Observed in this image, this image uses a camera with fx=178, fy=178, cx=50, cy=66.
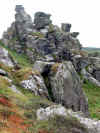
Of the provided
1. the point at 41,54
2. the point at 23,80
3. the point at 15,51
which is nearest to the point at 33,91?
the point at 23,80

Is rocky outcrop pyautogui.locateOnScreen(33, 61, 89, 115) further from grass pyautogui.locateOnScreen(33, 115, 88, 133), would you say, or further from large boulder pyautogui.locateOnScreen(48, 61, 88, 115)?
grass pyautogui.locateOnScreen(33, 115, 88, 133)

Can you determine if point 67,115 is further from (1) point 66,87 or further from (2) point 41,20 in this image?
(2) point 41,20

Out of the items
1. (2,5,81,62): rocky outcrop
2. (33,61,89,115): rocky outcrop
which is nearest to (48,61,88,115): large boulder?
(33,61,89,115): rocky outcrop

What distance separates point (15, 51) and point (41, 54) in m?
13.4

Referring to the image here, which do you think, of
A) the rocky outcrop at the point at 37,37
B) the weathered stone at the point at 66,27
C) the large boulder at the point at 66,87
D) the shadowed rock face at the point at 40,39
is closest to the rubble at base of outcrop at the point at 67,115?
the large boulder at the point at 66,87

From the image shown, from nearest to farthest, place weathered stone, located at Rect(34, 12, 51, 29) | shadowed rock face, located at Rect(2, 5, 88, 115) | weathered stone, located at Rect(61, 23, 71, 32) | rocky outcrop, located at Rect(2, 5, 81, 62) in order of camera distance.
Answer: shadowed rock face, located at Rect(2, 5, 88, 115)
rocky outcrop, located at Rect(2, 5, 81, 62)
weathered stone, located at Rect(34, 12, 51, 29)
weathered stone, located at Rect(61, 23, 71, 32)

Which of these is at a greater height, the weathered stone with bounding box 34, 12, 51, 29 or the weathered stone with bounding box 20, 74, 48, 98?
the weathered stone with bounding box 34, 12, 51, 29

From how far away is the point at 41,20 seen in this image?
290 ft

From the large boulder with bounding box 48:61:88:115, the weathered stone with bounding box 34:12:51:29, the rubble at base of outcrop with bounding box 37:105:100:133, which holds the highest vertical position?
the weathered stone with bounding box 34:12:51:29

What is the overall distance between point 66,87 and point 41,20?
66578 millimetres

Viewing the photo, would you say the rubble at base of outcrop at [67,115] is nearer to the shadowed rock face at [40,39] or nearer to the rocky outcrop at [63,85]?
the rocky outcrop at [63,85]

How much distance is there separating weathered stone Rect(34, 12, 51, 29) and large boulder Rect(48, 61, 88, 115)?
61605mm

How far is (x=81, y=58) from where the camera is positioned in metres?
82.1

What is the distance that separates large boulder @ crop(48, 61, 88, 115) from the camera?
27203 mm
